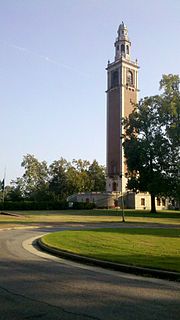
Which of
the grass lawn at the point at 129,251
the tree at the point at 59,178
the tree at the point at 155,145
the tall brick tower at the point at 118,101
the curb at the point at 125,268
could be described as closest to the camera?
the curb at the point at 125,268

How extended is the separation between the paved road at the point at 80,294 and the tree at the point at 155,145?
152 ft

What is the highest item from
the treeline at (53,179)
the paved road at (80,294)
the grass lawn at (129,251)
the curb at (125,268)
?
the treeline at (53,179)

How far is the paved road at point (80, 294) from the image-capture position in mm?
6801

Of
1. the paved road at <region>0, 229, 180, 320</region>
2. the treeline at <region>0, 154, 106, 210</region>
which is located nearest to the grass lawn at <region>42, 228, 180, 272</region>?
the paved road at <region>0, 229, 180, 320</region>

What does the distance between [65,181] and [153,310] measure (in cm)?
9760

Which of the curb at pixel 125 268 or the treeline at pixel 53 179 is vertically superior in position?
the treeline at pixel 53 179

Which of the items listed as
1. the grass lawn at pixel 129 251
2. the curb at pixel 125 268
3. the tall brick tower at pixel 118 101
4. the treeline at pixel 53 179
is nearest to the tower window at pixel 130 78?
the tall brick tower at pixel 118 101

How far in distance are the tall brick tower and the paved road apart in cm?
7776

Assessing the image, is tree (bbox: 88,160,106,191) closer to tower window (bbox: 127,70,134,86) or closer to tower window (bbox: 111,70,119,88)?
tower window (bbox: 111,70,119,88)

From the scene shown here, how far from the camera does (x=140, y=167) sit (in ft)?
202

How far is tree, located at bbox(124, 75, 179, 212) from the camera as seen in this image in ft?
190

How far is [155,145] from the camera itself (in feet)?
197

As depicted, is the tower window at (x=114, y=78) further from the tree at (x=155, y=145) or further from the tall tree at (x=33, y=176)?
the tree at (x=155, y=145)

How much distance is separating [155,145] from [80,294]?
52788mm
